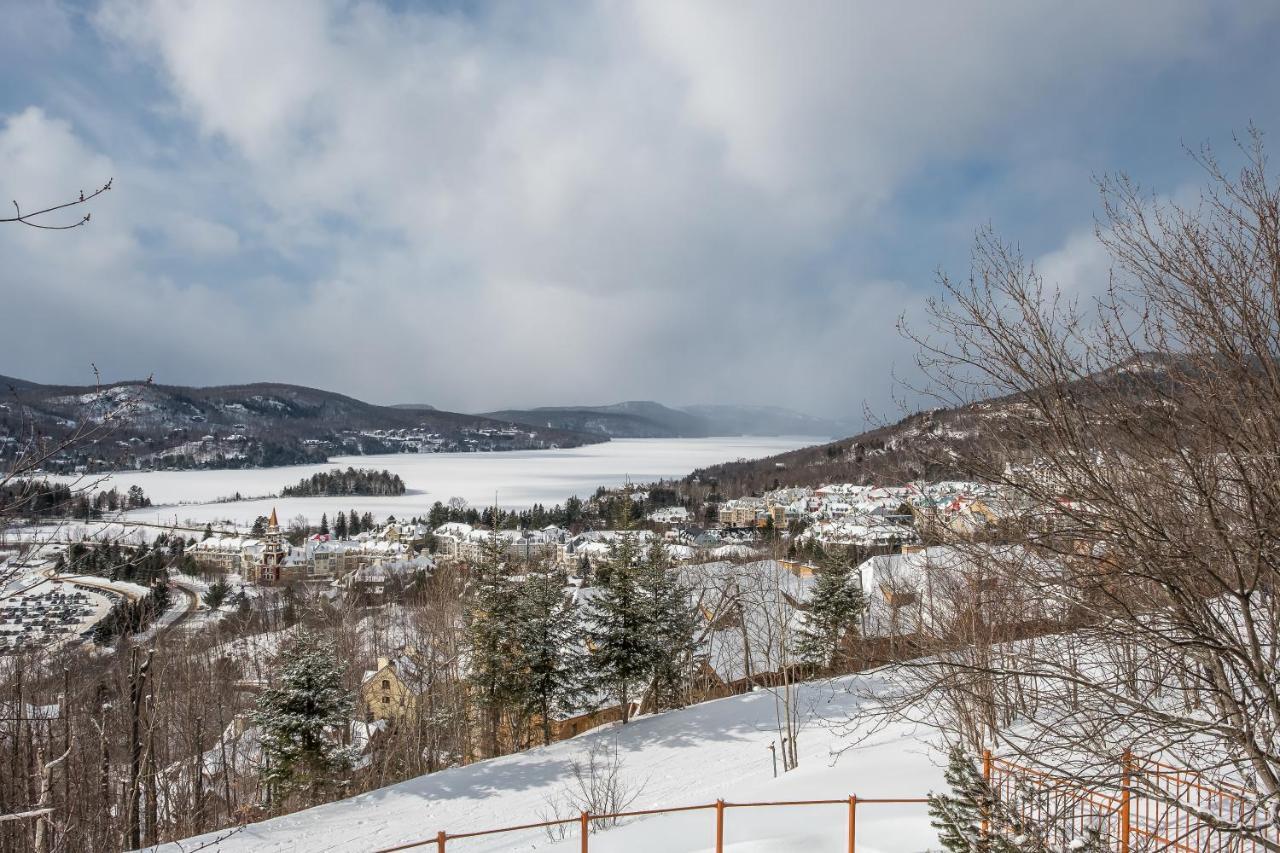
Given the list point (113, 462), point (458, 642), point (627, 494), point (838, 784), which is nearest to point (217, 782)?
point (458, 642)

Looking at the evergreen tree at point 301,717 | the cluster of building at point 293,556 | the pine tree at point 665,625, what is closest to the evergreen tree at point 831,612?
the pine tree at point 665,625

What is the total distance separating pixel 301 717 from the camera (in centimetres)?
1653

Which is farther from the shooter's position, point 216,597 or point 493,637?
point 216,597

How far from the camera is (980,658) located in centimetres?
905

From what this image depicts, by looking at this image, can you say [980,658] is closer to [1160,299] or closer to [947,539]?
[947,539]

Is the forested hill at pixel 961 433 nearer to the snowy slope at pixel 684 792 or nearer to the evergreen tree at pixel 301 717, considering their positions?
the snowy slope at pixel 684 792

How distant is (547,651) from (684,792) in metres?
7.15

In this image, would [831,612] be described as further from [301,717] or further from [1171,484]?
[1171,484]

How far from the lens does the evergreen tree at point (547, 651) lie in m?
19.8

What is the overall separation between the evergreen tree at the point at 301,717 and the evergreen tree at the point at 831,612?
15.2 meters

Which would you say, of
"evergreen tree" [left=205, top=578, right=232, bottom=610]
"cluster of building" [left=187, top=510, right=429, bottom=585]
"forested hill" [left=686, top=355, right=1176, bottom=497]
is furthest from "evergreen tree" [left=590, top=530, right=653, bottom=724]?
"cluster of building" [left=187, top=510, right=429, bottom=585]

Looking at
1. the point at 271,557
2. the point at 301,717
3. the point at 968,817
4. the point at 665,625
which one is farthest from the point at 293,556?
the point at 968,817

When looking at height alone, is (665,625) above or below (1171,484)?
below

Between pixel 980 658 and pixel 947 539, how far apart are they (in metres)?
4.51
